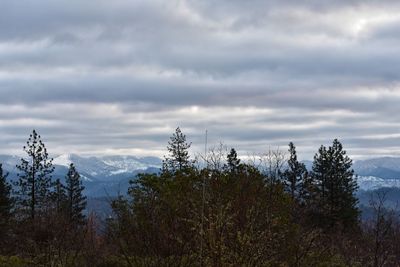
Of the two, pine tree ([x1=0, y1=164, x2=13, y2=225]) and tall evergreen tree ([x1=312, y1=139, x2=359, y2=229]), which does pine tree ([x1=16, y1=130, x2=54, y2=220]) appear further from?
tall evergreen tree ([x1=312, y1=139, x2=359, y2=229])

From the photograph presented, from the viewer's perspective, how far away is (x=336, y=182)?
55500 mm

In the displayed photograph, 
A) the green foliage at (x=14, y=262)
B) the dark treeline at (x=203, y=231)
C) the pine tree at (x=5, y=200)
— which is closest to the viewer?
the dark treeline at (x=203, y=231)

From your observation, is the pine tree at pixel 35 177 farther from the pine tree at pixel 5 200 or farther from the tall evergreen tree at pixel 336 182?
the tall evergreen tree at pixel 336 182

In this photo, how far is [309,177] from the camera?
2207 inches

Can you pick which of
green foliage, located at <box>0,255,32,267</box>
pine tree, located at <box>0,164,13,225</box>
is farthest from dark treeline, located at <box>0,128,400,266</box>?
pine tree, located at <box>0,164,13,225</box>

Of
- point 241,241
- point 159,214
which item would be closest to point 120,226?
point 159,214

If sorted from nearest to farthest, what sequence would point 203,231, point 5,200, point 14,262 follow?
point 203,231 → point 14,262 → point 5,200

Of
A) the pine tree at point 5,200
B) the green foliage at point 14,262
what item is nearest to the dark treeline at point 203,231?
the green foliage at point 14,262

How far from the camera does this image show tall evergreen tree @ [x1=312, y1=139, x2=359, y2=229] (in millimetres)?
54750

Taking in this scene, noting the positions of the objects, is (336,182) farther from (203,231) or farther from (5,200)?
(203,231)

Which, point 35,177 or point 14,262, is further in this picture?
point 35,177

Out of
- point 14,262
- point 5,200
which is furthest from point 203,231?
point 5,200

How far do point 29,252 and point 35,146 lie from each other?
38.7 metres

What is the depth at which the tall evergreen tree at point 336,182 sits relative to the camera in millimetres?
54750
